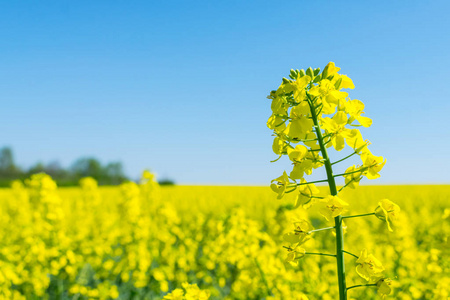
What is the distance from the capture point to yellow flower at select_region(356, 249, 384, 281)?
86.6 inches

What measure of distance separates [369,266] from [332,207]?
0.45 metres

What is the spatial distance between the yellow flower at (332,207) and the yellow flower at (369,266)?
36 cm

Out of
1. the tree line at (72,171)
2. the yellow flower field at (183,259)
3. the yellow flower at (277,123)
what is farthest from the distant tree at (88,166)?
the yellow flower at (277,123)

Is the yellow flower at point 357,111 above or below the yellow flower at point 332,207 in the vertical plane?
above

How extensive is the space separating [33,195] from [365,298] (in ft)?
19.4

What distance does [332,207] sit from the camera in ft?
6.72

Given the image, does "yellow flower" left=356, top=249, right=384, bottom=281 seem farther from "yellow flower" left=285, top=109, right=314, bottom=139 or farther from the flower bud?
the flower bud

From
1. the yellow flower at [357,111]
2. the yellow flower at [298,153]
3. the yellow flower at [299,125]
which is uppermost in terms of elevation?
the yellow flower at [357,111]

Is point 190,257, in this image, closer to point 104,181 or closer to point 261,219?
point 261,219

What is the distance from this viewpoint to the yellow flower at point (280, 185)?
2.18m

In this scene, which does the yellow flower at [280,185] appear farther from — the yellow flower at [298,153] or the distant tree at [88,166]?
the distant tree at [88,166]

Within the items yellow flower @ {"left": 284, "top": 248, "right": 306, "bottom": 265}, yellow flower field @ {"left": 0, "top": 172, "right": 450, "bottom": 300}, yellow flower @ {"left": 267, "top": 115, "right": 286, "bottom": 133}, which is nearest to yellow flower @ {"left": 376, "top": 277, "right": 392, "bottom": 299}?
yellow flower @ {"left": 284, "top": 248, "right": 306, "bottom": 265}

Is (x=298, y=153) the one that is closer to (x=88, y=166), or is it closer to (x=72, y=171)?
(x=72, y=171)

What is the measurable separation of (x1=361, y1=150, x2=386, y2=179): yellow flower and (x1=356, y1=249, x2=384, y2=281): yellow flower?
424mm
